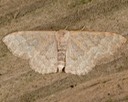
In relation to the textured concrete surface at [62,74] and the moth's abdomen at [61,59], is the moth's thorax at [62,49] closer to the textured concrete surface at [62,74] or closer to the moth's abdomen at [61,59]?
the moth's abdomen at [61,59]

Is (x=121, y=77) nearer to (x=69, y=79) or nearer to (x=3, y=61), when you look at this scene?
(x=69, y=79)

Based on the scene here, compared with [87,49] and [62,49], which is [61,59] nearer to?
[62,49]

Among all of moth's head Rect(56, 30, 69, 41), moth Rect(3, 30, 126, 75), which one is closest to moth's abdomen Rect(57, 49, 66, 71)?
moth Rect(3, 30, 126, 75)

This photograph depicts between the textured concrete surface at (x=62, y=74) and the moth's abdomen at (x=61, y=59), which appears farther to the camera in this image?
the textured concrete surface at (x=62, y=74)

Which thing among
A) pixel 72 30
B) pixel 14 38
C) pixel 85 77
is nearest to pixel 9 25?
pixel 14 38

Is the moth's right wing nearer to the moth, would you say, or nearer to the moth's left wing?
the moth

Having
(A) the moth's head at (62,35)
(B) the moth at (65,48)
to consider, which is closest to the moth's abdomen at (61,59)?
(B) the moth at (65,48)
